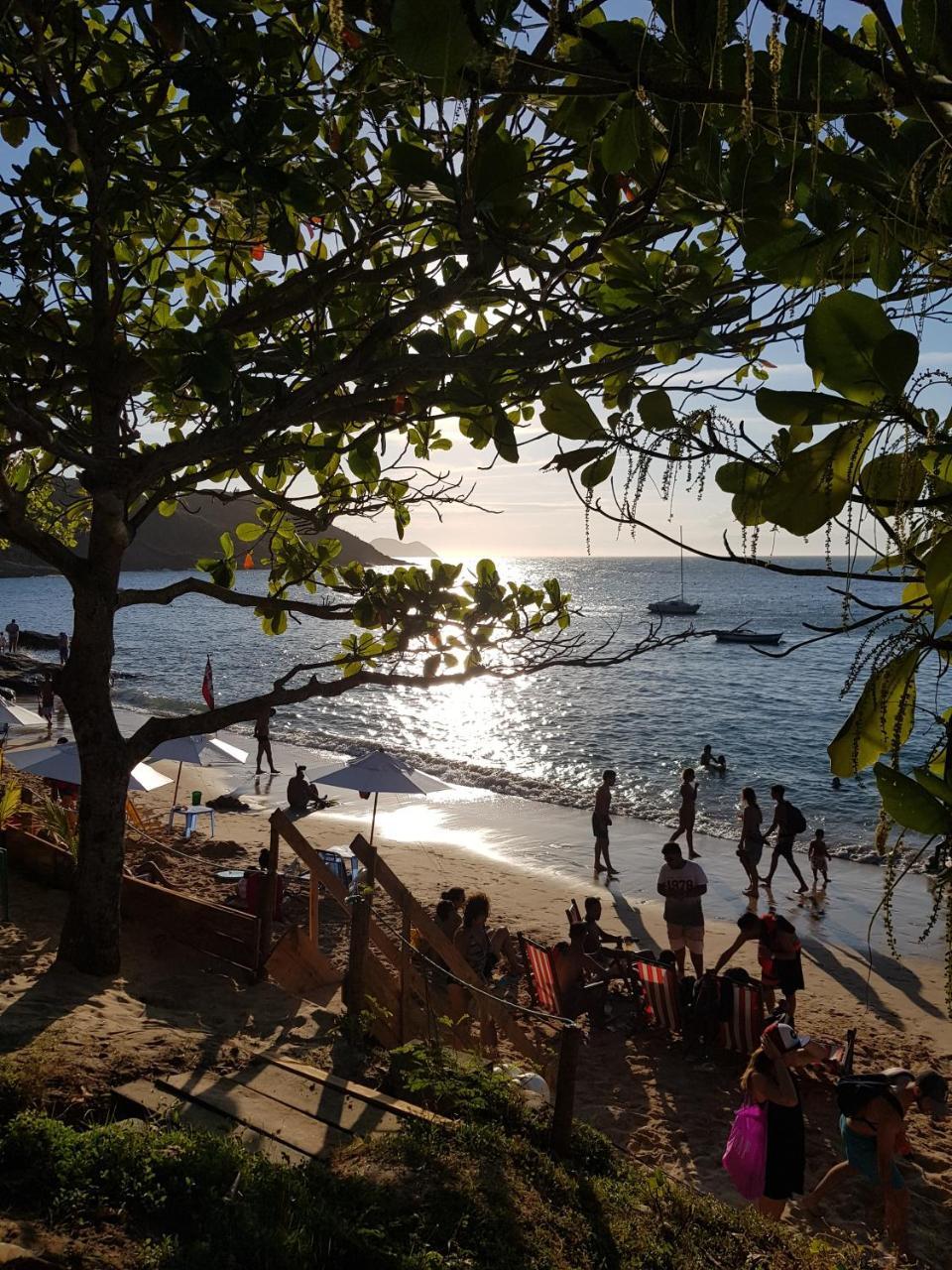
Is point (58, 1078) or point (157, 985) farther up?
point (58, 1078)

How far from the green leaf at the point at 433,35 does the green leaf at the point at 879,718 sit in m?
1.04

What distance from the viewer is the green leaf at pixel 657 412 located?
1649 mm

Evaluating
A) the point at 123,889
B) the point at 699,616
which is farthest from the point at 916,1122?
the point at 699,616

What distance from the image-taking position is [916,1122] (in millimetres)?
8750

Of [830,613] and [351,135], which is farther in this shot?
[830,613]

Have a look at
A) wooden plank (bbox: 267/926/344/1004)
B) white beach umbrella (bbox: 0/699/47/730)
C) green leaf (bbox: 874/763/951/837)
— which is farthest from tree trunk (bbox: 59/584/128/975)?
white beach umbrella (bbox: 0/699/47/730)

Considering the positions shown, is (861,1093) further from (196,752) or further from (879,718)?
(196,752)

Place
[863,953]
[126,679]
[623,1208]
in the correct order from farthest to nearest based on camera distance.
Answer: [126,679] → [863,953] → [623,1208]

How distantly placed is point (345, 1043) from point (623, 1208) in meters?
2.90

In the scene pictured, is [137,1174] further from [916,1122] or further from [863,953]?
[863,953]

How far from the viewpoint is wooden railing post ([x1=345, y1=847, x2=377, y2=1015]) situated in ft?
23.8

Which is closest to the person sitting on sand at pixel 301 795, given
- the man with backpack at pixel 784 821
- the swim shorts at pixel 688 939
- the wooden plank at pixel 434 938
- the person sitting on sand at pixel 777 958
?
the man with backpack at pixel 784 821

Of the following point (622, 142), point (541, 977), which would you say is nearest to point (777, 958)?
point (541, 977)

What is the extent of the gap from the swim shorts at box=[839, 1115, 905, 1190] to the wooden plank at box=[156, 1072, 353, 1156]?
12.4 ft
